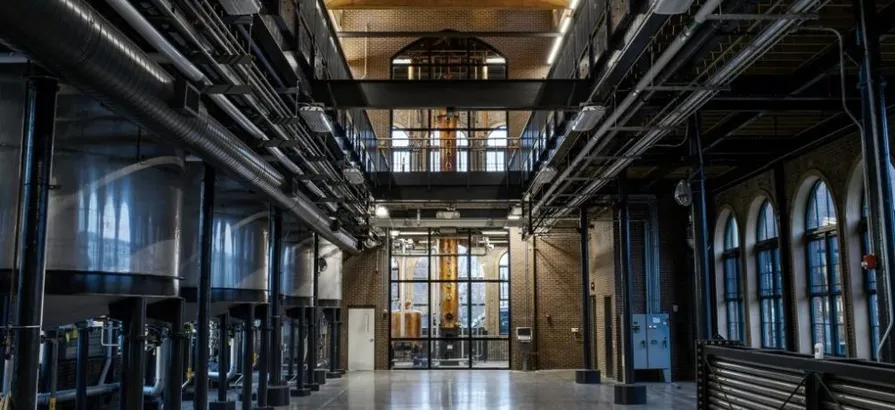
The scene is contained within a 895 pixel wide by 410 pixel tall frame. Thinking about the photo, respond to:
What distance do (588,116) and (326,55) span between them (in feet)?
16.9

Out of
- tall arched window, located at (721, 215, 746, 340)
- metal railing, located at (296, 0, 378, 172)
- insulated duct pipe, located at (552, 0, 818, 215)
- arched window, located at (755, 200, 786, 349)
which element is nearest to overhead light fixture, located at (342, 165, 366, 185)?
metal railing, located at (296, 0, 378, 172)

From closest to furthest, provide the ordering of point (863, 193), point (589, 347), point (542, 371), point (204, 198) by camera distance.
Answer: point (204, 198)
point (863, 193)
point (589, 347)
point (542, 371)

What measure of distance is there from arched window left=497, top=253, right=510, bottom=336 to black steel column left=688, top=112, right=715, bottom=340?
562 inches

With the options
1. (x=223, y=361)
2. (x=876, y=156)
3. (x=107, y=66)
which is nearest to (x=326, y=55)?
(x=223, y=361)

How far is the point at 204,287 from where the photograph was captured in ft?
36.8

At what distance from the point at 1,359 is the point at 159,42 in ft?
10.6

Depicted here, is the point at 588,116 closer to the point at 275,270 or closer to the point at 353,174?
the point at 353,174

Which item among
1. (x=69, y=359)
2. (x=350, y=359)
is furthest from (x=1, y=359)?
(x=350, y=359)

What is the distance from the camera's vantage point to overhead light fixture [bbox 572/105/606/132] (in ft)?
33.0

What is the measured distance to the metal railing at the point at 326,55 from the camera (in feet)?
37.2

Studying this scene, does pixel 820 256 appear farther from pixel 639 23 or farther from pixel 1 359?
pixel 1 359

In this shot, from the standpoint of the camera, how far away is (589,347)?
2138cm

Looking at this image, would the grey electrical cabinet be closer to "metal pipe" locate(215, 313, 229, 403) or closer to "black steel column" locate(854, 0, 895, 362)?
"metal pipe" locate(215, 313, 229, 403)

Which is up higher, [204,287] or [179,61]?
[179,61]
